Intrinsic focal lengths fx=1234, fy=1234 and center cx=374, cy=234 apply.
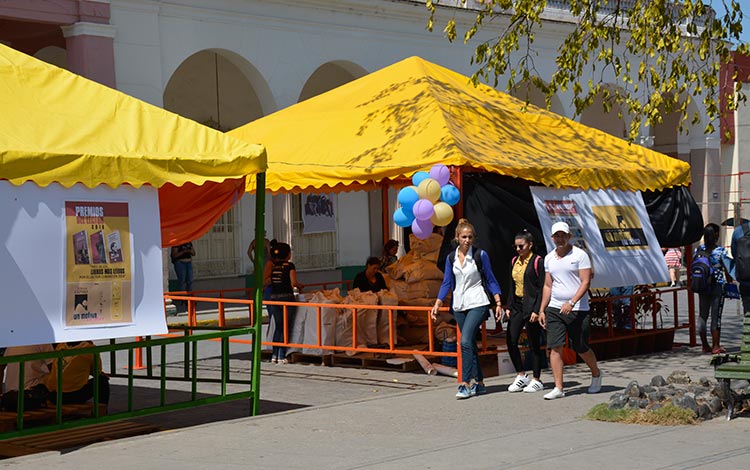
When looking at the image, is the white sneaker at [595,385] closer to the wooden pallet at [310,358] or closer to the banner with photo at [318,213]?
the wooden pallet at [310,358]

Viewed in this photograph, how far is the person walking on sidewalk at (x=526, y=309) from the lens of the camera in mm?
12273

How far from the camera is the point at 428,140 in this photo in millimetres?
13828

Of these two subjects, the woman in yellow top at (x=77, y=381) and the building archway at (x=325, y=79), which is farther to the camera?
the building archway at (x=325, y=79)

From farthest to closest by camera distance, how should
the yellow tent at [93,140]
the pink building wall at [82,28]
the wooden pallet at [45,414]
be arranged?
the pink building wall at [82,28]
the wooden pallet at [45,414]
the yellow tent at [93,140]

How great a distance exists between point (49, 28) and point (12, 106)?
42.8 ft

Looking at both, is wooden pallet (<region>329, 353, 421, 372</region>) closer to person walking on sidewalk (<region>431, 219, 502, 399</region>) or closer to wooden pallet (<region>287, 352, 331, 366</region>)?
wooden pallet (<region>287, 352, 331, 366</region>)

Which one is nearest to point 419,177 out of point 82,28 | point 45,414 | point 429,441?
point 429,441

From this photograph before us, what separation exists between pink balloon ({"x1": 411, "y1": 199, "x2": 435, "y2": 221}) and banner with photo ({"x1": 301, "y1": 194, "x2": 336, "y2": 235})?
1535 cm

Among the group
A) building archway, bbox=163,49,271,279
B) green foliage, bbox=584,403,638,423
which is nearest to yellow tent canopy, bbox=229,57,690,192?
green foliage, bbox=584,403,638,423

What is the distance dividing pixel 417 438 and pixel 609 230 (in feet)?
20.3

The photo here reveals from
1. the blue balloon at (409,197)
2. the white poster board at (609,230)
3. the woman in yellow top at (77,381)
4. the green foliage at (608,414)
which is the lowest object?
the green foliage at (608,414)

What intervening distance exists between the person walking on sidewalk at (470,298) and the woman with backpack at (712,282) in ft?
13.9

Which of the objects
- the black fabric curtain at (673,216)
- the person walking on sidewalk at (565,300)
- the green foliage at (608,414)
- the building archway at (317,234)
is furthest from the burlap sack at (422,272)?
the building archway at (317,234)

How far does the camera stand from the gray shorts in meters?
11.6
